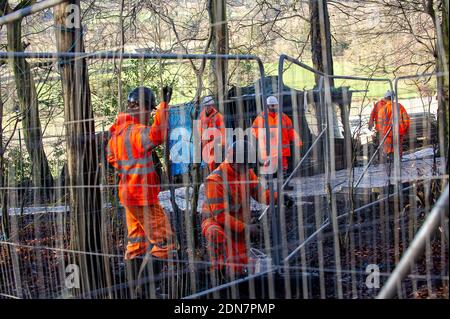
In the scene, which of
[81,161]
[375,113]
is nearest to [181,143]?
[81,161]

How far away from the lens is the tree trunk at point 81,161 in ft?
21.5

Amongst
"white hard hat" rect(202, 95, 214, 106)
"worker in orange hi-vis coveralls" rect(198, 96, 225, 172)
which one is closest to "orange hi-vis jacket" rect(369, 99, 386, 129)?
"white hard hat" rect(202, 95, 214, 106)

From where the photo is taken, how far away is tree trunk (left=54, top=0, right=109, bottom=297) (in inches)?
258

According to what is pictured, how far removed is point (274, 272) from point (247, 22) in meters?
11.3

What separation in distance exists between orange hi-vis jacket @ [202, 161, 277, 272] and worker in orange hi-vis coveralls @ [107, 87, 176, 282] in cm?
52

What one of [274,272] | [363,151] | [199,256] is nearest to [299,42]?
[363,151]

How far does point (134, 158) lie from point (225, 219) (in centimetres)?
110

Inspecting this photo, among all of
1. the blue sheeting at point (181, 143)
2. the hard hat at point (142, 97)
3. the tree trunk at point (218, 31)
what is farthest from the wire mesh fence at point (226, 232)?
the tree trunk at point (218, 31)

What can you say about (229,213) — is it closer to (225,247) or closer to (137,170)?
(225,247)

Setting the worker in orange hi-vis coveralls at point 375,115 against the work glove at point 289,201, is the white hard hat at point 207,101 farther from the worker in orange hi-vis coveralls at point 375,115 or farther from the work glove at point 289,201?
the worker in orange hi-vis coveralls at point 375,115

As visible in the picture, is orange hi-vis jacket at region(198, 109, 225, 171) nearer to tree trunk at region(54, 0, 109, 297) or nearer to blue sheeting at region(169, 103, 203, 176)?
blue sheeting at region(169, 103, 203, 176)

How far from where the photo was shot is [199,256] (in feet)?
25.1
